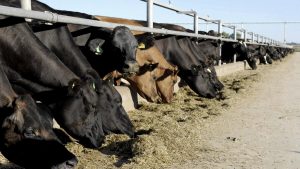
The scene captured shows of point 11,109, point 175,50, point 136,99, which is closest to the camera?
point 11,109

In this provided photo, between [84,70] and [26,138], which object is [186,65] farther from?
[26,138]

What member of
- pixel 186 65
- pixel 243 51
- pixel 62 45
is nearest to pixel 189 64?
pixel 186 65

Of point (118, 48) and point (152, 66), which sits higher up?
point (118, 48)

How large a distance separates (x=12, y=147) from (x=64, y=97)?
138 centimetres

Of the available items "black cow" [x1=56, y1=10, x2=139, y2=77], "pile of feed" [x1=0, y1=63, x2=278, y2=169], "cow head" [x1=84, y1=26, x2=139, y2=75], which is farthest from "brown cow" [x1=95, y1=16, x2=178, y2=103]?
"cow head" [x1=84, y1=26, x2=139, y2=75]

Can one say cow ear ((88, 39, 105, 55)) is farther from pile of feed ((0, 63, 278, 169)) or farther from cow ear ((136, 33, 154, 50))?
cow ear ((136, 33, 154, 50))

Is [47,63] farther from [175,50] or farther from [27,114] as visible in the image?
[175,50]

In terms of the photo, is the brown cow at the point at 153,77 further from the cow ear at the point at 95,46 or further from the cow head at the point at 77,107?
the cow head at the point at 77,107

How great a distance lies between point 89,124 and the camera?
436 cm

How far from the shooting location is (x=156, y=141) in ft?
16.3

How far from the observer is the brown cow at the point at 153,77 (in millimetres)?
7484

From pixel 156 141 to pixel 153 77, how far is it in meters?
2.82

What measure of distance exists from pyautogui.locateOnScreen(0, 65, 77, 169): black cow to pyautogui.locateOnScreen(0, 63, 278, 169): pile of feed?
1214 mm

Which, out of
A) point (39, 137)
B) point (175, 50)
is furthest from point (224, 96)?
point (39, 137)
